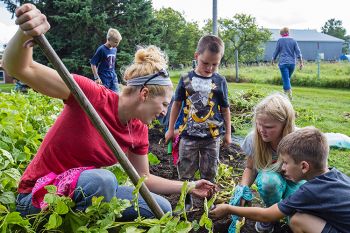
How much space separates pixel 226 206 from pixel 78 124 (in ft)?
3.22

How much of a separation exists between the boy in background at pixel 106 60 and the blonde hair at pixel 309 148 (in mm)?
5466

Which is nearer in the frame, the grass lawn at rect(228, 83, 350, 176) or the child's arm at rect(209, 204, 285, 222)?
the child's arm at rect(209, 204, 285, 222)

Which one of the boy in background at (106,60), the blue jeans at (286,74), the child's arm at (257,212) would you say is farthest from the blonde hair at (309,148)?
the blue jeans at (286,74)

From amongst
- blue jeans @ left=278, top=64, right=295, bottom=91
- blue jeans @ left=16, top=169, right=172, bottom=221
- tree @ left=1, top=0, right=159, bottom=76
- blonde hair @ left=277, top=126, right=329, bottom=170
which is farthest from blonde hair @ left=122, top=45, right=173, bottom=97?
tree @ left=1, top=0, right=159, bottom=76

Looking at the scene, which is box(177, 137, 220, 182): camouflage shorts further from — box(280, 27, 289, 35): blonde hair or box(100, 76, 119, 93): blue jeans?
box(280, 27, 289, 35): blonde hair

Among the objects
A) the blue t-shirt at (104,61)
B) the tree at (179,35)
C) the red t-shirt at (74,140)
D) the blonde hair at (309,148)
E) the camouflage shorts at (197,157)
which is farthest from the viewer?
the tree at (179,35)

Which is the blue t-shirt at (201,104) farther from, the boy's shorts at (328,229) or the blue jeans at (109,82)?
the blue jeans at (109,82)

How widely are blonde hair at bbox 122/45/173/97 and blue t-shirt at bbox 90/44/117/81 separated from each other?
555cm

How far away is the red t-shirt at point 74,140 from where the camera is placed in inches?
73.9

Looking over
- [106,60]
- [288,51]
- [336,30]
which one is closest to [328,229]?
[106,60]

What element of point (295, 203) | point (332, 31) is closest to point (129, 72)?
point (295, 203)

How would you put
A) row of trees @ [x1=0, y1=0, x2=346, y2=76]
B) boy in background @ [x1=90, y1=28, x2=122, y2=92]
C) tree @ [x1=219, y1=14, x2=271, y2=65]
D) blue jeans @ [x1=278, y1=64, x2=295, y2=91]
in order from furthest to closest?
tree @ [x1=219, y1=14, x2=271, y2=65]
row of trees @ [x1=0, y1=0, x2=346, y2=76]
blue jeans @ [x1=278, y1=64, x2=295, y2=91]
boy in background @ [x1=90, y1=28, x2=122, y2=92]

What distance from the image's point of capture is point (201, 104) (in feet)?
10.8

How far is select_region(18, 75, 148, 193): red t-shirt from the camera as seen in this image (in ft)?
6.15
